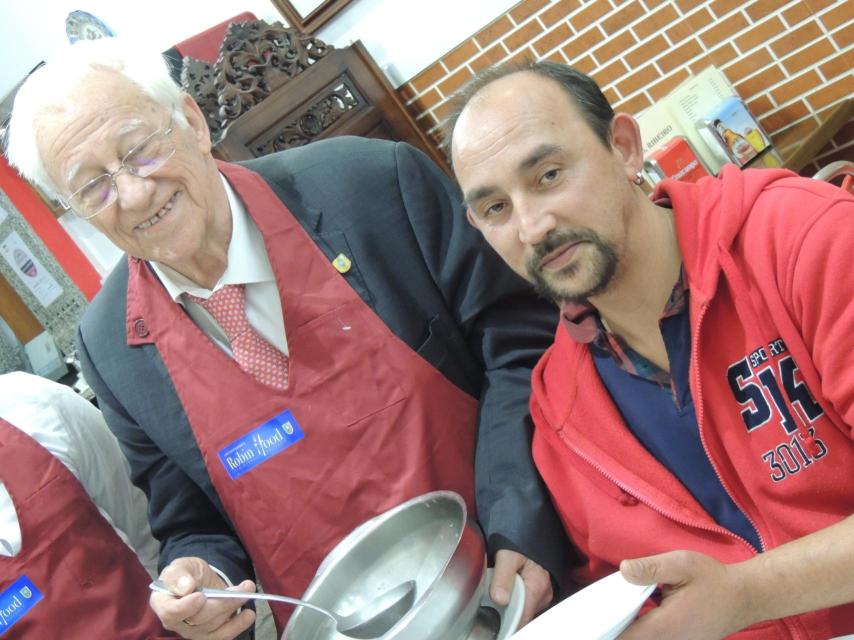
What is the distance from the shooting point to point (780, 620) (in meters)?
1.04

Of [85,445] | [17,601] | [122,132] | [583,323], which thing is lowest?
[583,323]

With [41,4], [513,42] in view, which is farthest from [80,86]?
[41,4]

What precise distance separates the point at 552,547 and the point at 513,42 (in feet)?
6.94

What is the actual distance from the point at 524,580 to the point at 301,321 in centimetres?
56

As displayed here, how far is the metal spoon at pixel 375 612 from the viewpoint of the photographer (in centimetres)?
97

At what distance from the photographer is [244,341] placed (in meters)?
1.47

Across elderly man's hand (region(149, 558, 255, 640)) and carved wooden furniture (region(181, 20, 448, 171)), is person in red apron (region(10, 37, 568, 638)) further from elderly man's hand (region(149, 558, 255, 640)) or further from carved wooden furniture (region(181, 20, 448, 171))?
carved wooden furniture (region(181, 20, 448, 171))

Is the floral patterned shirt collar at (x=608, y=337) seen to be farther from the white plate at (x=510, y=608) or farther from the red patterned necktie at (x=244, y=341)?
the red patterned necktie at (x=244, y=341)

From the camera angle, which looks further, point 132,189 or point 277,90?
point 277,90

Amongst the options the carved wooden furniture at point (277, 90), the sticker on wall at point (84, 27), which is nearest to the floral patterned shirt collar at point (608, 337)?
the carved wooden furniture at point (277, 90)

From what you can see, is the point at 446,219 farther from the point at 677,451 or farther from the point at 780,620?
the point at 780,620

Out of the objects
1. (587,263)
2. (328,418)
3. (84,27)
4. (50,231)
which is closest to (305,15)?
(84,27)

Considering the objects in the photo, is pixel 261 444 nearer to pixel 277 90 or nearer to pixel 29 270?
pixel 277 90

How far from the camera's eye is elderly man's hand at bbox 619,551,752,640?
92cm
